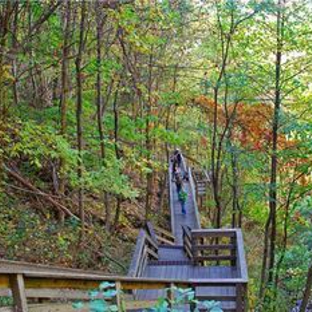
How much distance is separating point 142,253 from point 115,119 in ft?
11.0

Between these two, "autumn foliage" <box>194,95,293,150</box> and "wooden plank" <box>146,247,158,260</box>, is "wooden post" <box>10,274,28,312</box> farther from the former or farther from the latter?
"autumn foliage" <box>194,95,293,150</box>

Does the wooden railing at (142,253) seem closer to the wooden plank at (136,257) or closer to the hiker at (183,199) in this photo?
the wooden plank at (136,257)

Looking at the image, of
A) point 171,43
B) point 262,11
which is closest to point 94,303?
point 262,11

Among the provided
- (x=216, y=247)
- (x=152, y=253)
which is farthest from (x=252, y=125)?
(x=152, y=253)

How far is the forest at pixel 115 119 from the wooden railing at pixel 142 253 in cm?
70

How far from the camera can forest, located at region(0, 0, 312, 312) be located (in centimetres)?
792

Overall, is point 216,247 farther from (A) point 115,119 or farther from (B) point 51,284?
(B) point 51,284

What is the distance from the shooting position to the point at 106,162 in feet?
26.7

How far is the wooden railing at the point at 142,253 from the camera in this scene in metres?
7.77

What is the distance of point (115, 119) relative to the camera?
10633mm

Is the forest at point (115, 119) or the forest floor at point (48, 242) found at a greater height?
the forest at point (115, 119)

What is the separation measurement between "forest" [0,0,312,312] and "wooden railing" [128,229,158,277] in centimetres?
70

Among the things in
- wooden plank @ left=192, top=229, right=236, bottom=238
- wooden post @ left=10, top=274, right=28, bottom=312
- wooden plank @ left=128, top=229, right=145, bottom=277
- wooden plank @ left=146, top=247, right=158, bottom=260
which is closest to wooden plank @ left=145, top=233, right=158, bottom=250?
wooden plank @ left=146, top=247, right=158, bottom=260

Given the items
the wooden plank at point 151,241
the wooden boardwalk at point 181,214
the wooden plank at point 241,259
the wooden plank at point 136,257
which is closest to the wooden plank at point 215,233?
the wooden plank at point 241,259
